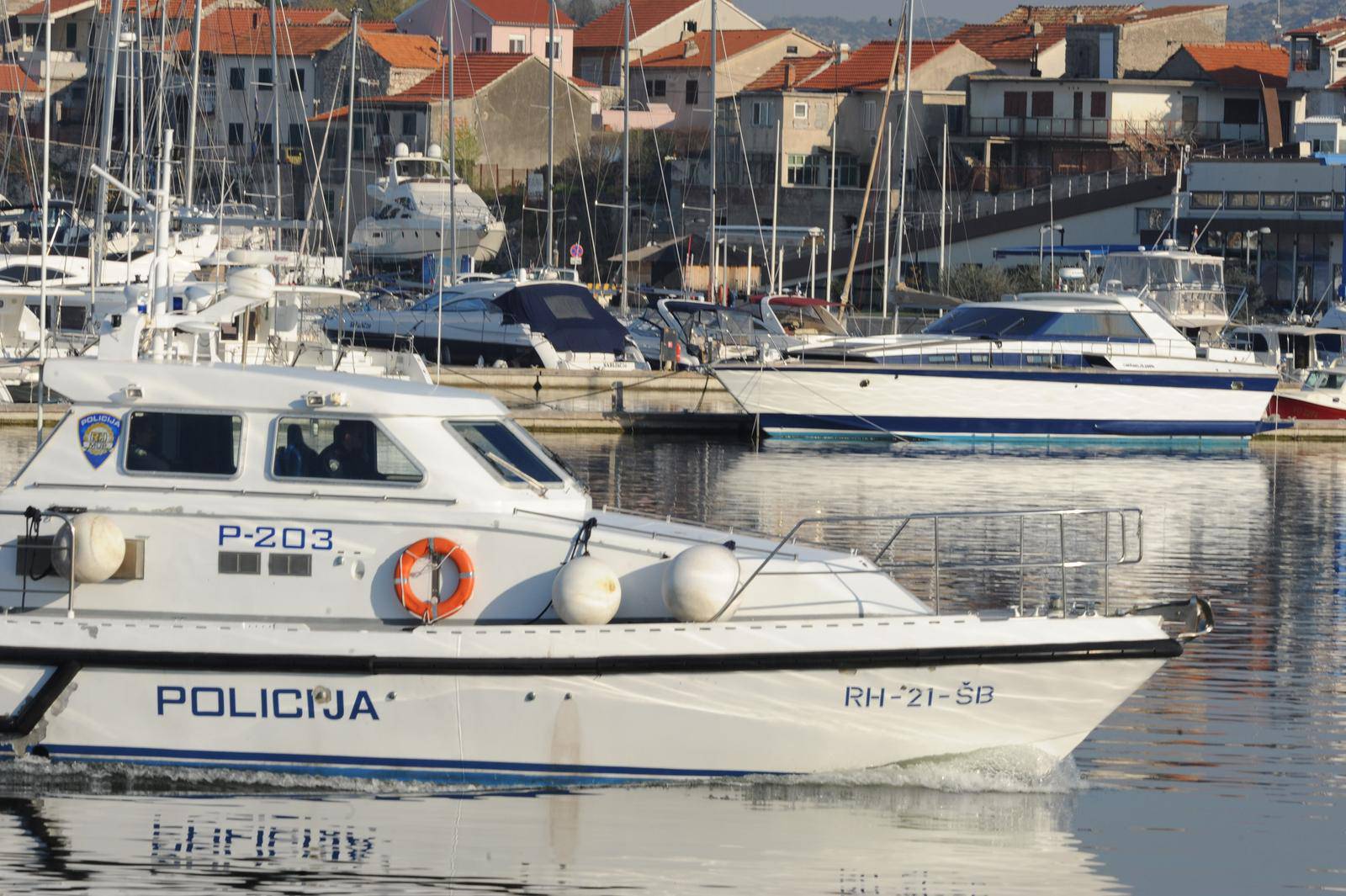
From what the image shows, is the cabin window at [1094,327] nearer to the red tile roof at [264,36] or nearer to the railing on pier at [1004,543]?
the railing on pier at [1004,543]

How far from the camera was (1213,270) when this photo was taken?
4050 centimetres

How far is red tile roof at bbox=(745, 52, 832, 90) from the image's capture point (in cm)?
7462

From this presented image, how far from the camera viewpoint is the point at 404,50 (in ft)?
268

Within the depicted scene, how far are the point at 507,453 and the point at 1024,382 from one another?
24.4 meters

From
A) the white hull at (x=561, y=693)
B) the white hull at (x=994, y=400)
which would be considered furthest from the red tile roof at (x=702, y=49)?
the white hull at (x=561, y=693)

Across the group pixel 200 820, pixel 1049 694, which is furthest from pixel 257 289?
pixel 1049 694

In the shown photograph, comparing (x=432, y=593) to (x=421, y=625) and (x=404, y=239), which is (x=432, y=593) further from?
(x=404, y=239)

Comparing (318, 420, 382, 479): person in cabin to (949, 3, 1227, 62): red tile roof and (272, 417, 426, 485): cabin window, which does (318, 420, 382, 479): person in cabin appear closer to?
(272, 417, 426, 485): cabin window

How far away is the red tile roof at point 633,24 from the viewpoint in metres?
92.2

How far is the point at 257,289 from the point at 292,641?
266 centimetres

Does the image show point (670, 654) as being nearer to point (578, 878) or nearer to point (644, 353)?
point (578, 878)

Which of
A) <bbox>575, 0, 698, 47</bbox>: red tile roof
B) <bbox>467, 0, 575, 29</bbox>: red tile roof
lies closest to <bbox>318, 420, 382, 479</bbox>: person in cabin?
<bbox>575, 0, 698, 47</bbox>: red tile roof

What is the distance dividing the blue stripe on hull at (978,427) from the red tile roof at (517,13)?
60.1m

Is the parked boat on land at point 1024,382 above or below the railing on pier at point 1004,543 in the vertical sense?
above
